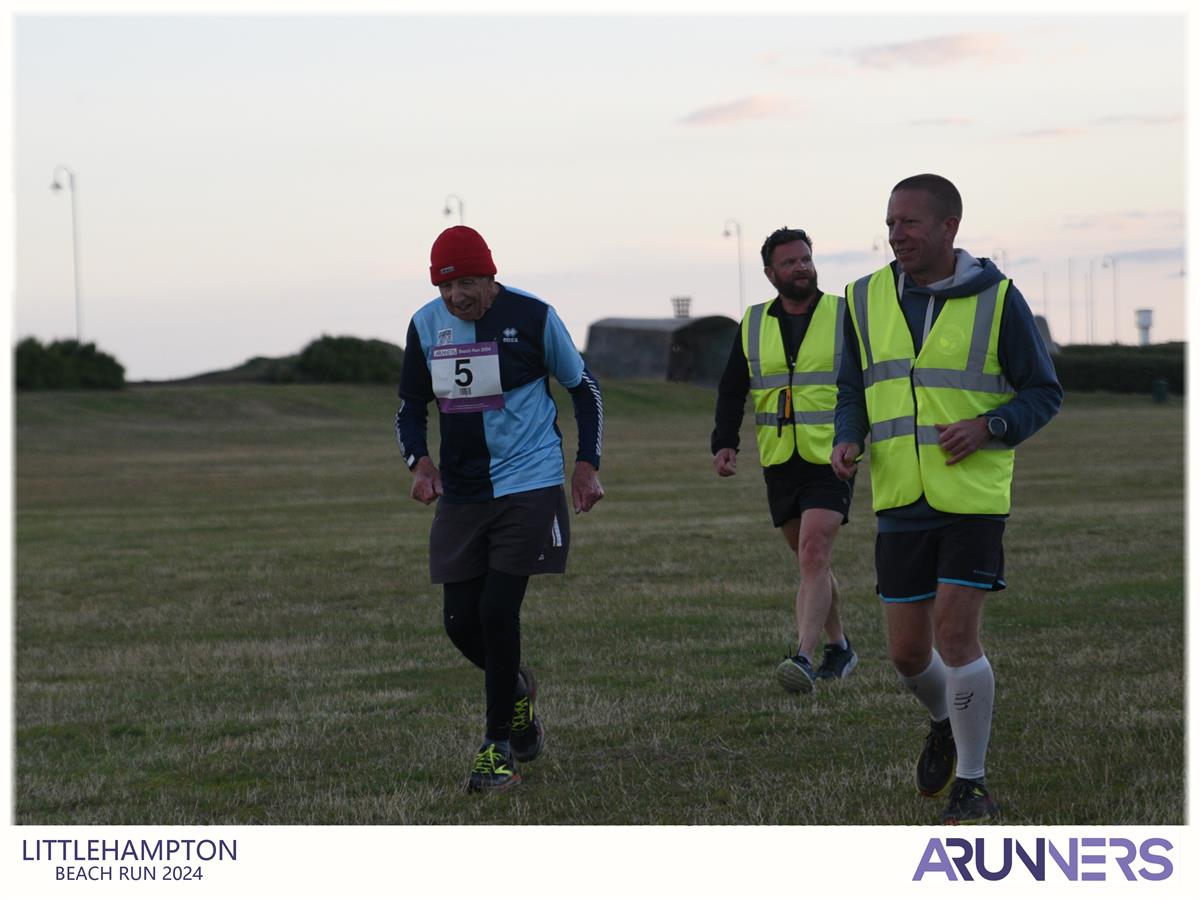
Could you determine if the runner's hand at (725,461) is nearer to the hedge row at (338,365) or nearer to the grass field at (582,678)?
the grass field at (582,678)

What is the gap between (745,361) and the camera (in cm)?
938

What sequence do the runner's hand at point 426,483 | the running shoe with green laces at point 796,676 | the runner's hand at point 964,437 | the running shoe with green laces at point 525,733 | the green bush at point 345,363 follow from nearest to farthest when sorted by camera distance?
the runner's hand at point 964,437 < the runner's hand at point 426,483 < the running shoe with green laces at point 525,733 < the running shoe with green laces at point 796,676 < the green bush at point 345,363

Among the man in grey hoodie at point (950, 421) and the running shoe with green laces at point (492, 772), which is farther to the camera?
the running shoe with green laces at point (492, 772)

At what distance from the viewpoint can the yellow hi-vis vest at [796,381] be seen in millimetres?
9094

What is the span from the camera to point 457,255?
6.99 metres

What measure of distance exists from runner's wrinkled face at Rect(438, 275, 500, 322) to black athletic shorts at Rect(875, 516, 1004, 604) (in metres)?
1.87

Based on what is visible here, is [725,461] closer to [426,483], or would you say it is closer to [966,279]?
[426,483]

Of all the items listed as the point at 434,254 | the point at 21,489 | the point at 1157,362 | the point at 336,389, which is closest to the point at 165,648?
the point at 434,254

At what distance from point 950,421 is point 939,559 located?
49cm

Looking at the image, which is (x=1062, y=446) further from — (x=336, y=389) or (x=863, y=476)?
(x=336, y=389)

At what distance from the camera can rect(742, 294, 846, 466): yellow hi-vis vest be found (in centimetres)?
909

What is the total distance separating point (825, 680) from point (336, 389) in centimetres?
5531

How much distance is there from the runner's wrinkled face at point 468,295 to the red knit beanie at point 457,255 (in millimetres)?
28

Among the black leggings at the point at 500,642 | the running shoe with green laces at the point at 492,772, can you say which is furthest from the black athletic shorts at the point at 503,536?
the running shoe with green laces at the point at 492,772
